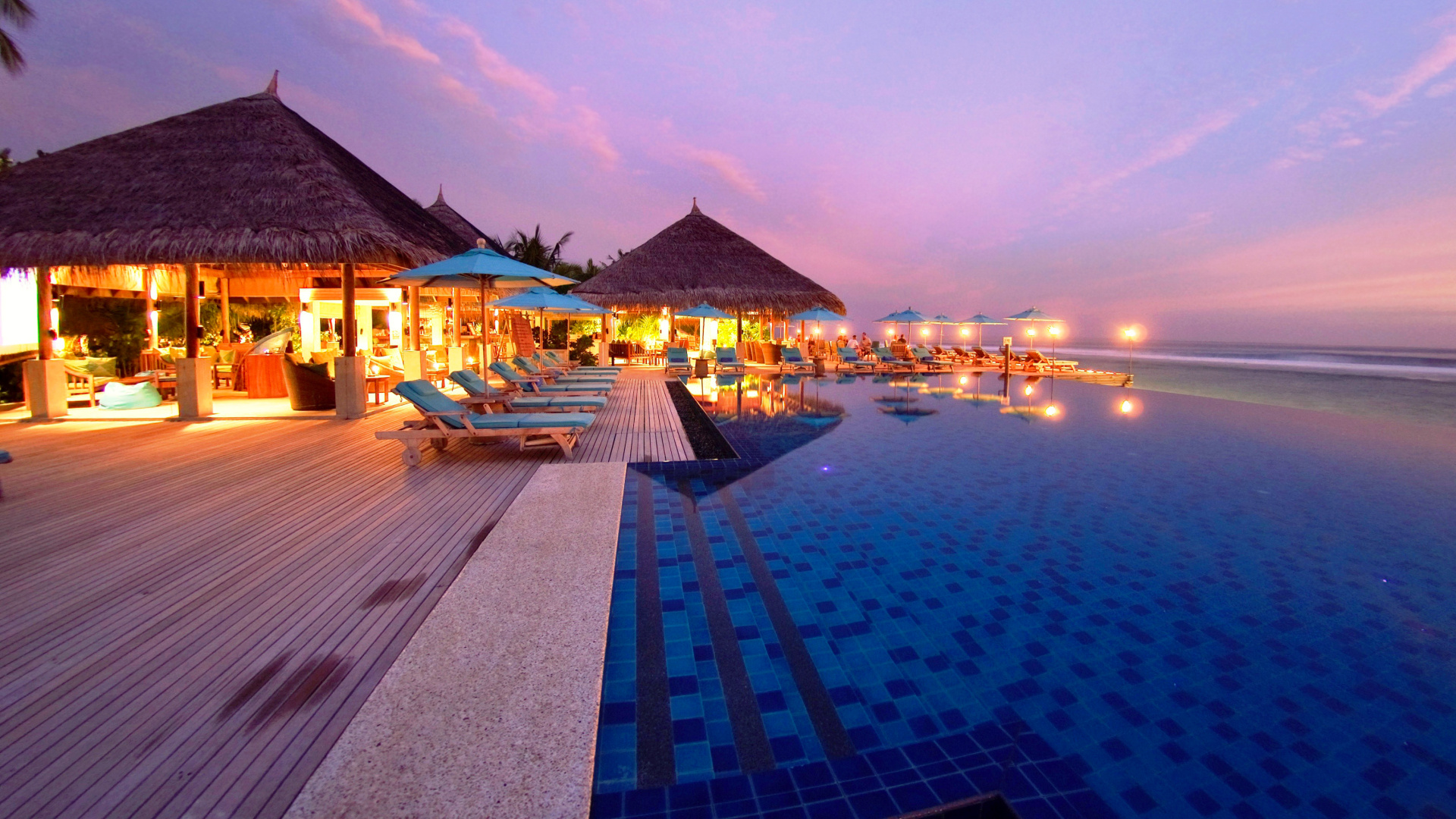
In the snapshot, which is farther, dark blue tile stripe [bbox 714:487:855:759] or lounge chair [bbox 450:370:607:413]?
lounge chair [bbox 450:370:607:413]

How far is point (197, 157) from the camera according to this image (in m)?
8.62

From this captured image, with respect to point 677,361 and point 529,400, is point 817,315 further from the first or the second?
point 529,400

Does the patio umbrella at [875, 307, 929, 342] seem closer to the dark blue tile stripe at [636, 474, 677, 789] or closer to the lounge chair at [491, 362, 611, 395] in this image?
the lounge chair at [491, 362, 611, 395]

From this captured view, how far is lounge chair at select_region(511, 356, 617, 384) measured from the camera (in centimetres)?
1023

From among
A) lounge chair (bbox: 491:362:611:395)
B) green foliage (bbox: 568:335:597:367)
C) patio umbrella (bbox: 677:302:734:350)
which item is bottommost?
lounge chair (bbox: 491:362:611:395)

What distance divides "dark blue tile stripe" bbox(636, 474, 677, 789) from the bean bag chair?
31.4ft

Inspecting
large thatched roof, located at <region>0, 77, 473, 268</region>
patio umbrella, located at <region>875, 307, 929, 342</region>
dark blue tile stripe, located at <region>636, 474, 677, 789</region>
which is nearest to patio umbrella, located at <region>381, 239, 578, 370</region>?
large thatched roof, located at <region>0, 77, 473, 268</region>

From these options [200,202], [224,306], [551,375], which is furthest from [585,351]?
[200,202]

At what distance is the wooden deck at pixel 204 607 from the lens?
1714mm

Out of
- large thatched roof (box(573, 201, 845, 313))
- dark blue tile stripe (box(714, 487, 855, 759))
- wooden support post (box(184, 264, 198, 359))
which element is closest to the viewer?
dark blue tile stripe (box(714, 487, 855, 759))

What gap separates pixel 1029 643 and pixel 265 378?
12.2 meters

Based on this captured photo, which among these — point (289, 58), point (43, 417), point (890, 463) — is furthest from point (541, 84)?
point (890, 463)

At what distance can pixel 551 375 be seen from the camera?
10.6m

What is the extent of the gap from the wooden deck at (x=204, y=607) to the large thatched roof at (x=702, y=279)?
13.5 metres
